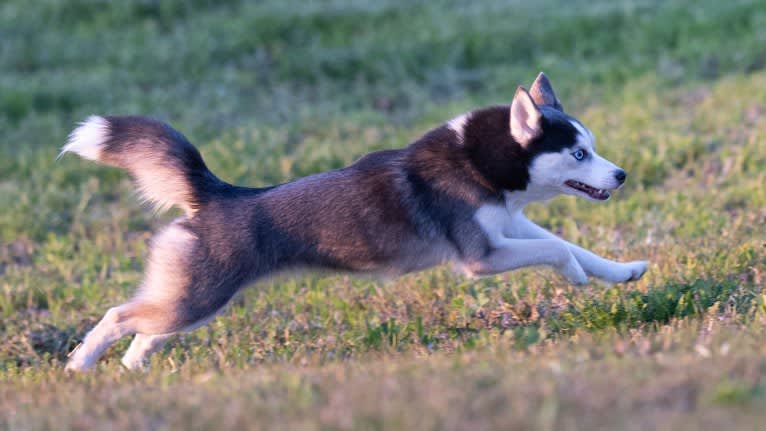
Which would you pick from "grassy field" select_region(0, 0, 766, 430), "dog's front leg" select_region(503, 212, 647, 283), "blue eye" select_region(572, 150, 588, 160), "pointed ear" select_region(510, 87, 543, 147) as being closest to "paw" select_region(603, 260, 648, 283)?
"dog's front leg" select_region(503, 212, 647, 283)

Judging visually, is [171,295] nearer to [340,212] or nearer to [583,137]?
[340,212]

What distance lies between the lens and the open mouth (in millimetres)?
5758

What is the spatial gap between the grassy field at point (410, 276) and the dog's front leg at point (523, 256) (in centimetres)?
35

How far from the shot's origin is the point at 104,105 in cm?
1161

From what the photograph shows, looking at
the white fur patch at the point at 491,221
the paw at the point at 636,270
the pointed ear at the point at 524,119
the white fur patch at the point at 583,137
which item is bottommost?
the paw at the point at 636,270

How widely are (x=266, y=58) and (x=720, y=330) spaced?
944 cm

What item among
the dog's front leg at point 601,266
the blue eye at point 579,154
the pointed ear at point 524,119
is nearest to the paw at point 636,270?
the dog's front leg at point 601,266

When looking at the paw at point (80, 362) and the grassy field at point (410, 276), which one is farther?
the paw at point (80, 362)

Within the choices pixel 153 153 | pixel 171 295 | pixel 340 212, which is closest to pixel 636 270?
pixel 340 212

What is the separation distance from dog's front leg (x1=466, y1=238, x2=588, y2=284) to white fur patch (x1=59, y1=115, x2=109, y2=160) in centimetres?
210

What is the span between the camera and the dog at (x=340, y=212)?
5535mm

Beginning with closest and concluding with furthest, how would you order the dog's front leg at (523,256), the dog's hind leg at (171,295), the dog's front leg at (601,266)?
the dog's hind leg at (171,295) → the dog's front leg at (523,256) → the dog's front leg at (601,266)

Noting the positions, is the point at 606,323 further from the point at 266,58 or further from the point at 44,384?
the point at 266,58

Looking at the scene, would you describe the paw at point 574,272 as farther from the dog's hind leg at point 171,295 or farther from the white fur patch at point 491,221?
the dog's hind leg at point 171,295
